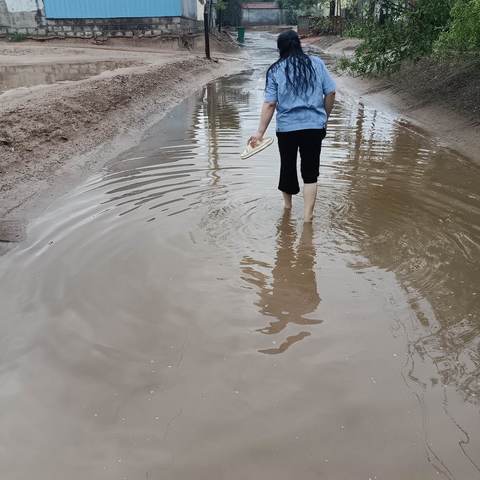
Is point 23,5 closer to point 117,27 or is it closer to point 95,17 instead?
point 95,17

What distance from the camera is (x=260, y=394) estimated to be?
274cm

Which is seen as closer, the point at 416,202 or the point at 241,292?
the point at 241,292

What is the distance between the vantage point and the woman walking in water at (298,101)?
4344 mm

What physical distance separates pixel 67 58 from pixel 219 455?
86.6 feet

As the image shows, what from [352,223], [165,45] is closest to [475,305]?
[352,223]

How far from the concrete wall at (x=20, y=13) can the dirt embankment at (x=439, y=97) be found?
22.8 metres

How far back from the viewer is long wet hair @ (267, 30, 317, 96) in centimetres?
432

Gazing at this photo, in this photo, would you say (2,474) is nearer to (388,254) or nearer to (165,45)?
(388,254)

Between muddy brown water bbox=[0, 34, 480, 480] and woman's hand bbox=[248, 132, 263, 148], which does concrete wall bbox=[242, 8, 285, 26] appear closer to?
muddy brown water bbox=[0, 34, 480, 480]

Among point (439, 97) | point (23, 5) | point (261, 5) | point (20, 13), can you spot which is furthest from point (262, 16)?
point (439, 97)

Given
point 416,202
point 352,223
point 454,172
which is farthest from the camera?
point 454,172

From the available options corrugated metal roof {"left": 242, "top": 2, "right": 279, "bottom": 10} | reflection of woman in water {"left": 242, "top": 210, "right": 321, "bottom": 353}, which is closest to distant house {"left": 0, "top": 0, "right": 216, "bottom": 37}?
reflection of woman in water {"left": 242, "top": 210, "right": 321, "bottom": 353}

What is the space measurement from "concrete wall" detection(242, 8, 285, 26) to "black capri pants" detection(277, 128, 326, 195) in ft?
235

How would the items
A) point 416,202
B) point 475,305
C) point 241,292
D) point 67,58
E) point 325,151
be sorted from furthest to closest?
point 67,58
point 325,151
point 416,202
point 241,292
point 475,305
